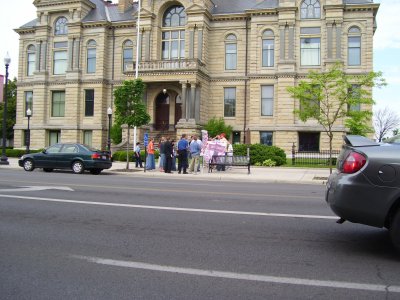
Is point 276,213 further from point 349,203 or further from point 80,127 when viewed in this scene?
point 80,127

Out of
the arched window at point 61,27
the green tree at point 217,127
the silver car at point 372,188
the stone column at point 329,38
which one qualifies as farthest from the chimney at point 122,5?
the silver car at point 372,188

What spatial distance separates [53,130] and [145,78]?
43.3 ft

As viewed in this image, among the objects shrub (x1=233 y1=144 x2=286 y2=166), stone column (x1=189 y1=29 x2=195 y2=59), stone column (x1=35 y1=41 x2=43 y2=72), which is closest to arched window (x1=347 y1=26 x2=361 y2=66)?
stone column (x1=189 y1=29 x2=195 y2=59)

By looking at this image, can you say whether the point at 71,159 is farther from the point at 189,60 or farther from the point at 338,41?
the point at 338,41

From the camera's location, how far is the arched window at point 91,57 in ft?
145

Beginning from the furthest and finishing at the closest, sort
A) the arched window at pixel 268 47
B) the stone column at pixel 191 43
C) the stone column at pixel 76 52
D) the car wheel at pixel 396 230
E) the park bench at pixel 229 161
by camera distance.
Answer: the stone column at pixel 76 52
the stone column at pixel 191 43
the arched window at pixel 268 47
the park bench at pixel 229 161
the car wheel at pixel 396 230

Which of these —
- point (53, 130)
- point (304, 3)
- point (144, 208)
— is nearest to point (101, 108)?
point (53, 130)

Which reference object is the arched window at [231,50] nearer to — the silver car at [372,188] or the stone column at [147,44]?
the stone column at [147,44]

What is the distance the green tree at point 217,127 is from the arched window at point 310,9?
1212cm

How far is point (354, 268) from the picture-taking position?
15.8 ft

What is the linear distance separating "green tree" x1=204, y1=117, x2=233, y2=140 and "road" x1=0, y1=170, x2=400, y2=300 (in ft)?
95.5

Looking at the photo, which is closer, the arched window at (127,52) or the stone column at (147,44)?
the stone column at (147,44)

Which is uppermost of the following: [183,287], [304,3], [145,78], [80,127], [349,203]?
[304,3]

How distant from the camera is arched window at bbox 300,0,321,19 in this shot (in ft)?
126
